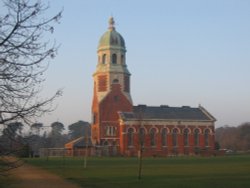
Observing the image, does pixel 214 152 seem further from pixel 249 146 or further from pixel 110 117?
pixel 249 146

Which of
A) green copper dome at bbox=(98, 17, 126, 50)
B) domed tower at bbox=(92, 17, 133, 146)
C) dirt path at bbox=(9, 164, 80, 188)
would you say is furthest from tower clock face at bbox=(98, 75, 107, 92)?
dirt path at bbox=(9, 164, 80, 188)

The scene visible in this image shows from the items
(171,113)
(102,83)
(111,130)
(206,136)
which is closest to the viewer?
(111,130)

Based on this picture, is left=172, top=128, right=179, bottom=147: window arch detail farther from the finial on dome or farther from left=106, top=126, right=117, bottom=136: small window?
the finial on dome

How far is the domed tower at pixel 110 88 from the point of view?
3137 inches

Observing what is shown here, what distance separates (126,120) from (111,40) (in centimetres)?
1781

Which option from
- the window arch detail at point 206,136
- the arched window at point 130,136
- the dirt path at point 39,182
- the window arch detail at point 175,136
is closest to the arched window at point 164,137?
the window arch detail at point 175,136

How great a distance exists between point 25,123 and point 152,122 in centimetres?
7317

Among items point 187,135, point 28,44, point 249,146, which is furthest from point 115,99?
Answer: point 28,44

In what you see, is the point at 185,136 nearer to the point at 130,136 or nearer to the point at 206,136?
the point at 206,136

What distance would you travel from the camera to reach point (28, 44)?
26.2 feet

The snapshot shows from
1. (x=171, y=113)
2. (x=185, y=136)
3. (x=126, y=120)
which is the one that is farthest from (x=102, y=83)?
(x=185, y=136)

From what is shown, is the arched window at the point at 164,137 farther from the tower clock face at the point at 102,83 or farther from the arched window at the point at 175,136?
the tower clock face at the point at 102,83

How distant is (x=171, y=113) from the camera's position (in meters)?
84.2

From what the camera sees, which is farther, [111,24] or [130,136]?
[111,24]
